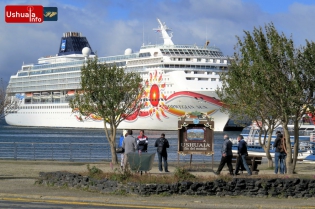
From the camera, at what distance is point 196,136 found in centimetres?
2448

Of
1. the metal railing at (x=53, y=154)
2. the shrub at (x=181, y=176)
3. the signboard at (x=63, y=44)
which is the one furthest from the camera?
the signboard at (x=63, y=44)

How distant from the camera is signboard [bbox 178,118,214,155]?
955 inches

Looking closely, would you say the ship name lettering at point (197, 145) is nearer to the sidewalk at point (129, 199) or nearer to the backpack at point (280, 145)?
the backpack at point (280, 145)

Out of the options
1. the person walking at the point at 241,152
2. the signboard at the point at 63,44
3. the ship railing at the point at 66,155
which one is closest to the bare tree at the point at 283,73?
the person walking at the point at 241,152

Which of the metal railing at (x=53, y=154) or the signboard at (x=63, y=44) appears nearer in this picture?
the metal railing at (x=53, y=154)

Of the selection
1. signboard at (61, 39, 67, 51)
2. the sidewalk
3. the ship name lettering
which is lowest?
the sidewalk

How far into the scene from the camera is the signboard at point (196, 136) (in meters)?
24.2

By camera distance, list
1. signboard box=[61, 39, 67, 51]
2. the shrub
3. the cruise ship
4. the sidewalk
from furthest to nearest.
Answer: signboard box=[61, 39, 67, 51]
the cruise ship
the shrub
the sidewalk

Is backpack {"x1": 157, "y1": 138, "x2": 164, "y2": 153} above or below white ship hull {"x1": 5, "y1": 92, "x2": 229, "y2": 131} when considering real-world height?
below

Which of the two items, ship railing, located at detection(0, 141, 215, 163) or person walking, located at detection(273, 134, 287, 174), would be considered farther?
ship railing, located at detection(0, 141, 215, 163)

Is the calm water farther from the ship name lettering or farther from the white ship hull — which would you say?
the ship name lettering

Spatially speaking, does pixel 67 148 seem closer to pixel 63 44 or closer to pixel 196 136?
pixel 196 136

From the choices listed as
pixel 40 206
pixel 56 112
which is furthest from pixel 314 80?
pixel 56 112

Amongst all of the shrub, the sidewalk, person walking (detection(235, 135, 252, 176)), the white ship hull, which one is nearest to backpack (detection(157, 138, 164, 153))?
person walking (detection(235, 135, 252, 176))
